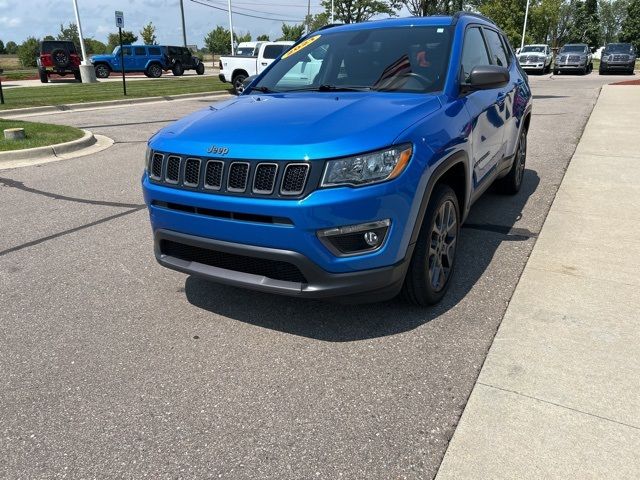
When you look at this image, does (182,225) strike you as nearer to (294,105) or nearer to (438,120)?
(294,105)

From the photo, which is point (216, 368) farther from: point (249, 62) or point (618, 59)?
point (618, 59)

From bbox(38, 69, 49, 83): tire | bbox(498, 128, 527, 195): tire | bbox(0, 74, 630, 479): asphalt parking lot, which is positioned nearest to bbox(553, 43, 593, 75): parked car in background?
bbox(38, 69, 49, 83): tire

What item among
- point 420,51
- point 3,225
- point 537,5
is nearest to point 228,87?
point 3,225

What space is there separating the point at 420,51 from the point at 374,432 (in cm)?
263

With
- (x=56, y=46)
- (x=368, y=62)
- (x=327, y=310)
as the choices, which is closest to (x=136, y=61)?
(x=56, y=46)

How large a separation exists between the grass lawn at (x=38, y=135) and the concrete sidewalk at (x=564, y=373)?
7813 mm

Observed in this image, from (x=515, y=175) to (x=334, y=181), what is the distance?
3.76m

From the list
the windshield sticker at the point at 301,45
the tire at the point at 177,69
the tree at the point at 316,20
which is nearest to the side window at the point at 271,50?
the tire at the point at 177,69

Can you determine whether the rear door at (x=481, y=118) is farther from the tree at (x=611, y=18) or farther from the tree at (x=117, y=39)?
the tree at (x=611, y=18)

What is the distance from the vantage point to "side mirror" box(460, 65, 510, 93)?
11.1ft

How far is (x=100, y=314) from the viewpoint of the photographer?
11.1 feet

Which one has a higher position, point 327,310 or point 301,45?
point 301,45

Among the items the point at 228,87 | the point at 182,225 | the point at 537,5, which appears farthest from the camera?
the point at 537,5

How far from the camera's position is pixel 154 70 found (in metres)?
31.3
